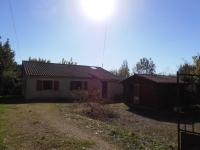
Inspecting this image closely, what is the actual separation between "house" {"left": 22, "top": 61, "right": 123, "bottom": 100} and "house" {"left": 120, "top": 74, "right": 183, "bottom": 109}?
222 inches

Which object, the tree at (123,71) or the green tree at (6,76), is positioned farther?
the tree at (123,71)

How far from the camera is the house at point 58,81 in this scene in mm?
21594

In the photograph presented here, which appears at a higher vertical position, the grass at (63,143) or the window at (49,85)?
the window at (49,85)

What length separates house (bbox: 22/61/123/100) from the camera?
2159 centimetres

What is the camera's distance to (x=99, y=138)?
23.3 ft

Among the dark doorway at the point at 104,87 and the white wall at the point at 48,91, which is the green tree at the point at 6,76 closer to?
the white wall at the point at 48,91

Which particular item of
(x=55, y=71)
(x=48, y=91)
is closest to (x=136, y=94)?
(x=48, y=91)

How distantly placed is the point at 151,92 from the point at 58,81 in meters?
10.9

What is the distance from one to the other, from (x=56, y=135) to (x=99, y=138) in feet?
5.15

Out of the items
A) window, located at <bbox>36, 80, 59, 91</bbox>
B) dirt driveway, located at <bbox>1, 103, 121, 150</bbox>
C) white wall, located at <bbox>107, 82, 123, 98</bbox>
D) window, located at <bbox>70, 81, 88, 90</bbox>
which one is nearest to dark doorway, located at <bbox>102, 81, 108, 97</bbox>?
white wall, located at <bbox>107, 82, 123, 98</bbox>

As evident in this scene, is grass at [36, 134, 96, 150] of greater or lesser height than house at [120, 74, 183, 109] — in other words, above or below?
below

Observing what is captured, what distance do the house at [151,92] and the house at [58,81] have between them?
18.5 ft

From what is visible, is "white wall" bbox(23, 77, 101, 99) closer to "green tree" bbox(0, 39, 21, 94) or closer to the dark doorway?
the dark doorway

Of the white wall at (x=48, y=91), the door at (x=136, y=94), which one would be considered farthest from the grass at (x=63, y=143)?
the white wall at (x=48, y=91)
